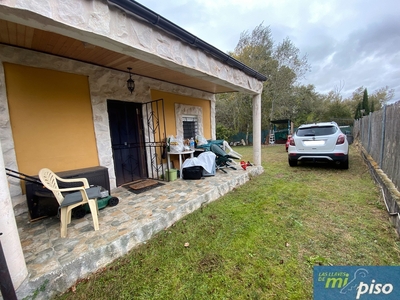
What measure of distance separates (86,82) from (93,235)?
307 centimetres

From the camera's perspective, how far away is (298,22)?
11070 millimetres

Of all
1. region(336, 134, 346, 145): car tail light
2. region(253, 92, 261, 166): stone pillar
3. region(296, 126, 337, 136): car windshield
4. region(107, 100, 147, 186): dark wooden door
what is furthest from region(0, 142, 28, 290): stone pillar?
region(336, 134, 346, 145): car tail light

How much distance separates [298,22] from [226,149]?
38.0ft

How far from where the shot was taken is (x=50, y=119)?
2.99 meters

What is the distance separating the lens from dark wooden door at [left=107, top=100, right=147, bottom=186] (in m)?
3.99

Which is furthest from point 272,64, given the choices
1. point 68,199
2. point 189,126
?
point 68,199

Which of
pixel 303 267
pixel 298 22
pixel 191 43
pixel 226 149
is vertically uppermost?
pixel 298 22

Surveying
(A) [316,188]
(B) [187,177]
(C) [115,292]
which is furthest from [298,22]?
(C) [115,292]

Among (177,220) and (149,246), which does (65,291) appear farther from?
(177,220)

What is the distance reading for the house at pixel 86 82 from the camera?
1.53 meters

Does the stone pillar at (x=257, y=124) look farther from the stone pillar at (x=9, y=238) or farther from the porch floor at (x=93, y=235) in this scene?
the stone pillar at (x=9, y=238)

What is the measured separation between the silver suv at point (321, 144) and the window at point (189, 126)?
3.49 metres

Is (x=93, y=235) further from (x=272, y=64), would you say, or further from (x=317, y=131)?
(x=272, y=64)

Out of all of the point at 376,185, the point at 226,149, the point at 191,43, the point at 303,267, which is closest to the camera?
the point at 303,267
